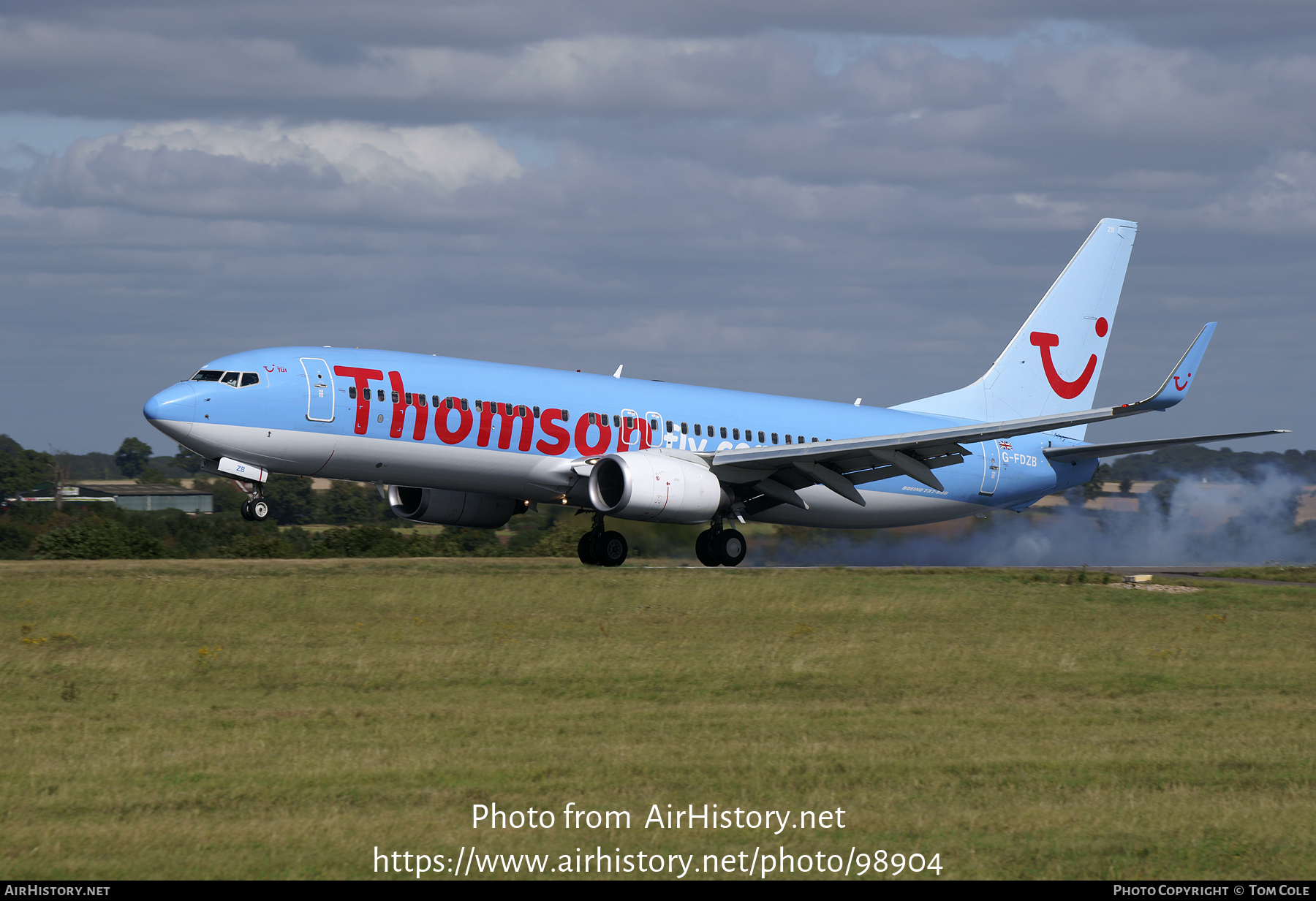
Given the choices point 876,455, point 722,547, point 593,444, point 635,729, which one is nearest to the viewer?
point 635,729

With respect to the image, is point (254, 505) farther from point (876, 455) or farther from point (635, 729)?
point (635, 729)

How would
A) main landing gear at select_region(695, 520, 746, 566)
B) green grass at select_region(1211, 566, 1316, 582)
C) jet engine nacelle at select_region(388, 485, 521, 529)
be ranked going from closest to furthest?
jet engine nacelle at select_region(388, 485, 521, 529) < main landing gear at select_region(695, 520, 746, 566) < green grass at select_region(1211, 566, 1316, 582)

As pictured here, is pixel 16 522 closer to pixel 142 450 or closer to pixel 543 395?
pixel 543 395

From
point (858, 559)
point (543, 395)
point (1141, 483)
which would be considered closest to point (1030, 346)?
point (858, 559)

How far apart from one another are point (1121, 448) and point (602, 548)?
44.4 ft

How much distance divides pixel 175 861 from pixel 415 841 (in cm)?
155

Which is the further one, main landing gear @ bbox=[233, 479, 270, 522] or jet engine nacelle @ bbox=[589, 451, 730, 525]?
jet engine nacelle @ bbox=[589, 451, 730, 525]

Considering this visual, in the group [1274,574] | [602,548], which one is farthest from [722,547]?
[1274,574]

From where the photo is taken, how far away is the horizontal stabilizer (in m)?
30.7

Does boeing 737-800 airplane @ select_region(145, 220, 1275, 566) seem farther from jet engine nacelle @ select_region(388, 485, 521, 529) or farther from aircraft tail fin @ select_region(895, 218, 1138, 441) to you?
aircraft tail fin @ select_region(895, 218, 1138, 441)

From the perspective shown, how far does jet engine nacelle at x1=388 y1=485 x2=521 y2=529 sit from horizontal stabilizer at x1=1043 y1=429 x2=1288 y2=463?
1542cm

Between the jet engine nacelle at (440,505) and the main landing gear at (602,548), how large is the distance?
207 cm

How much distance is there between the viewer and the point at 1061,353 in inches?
1668

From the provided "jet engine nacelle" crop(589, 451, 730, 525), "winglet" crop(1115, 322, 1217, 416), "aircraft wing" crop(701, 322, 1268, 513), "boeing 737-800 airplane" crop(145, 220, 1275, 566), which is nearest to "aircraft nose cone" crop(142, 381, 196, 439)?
"boeing 737-800 airplane" crop(145, 220, 1275, 566)
